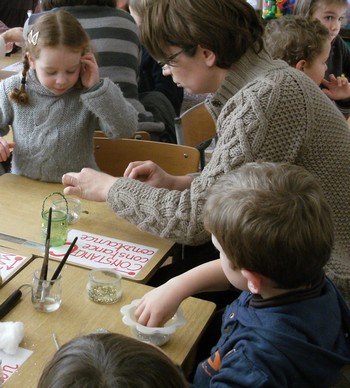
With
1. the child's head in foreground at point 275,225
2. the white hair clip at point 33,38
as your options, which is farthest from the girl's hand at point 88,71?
the child's head in foreground at point 275,225

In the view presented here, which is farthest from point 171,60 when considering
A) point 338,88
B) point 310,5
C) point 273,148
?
point 310,5

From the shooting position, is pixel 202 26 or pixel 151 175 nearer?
pixel 202 26

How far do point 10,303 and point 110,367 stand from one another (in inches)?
27.6

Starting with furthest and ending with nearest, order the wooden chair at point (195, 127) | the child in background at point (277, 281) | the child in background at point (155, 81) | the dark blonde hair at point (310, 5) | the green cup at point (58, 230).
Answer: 1. the child in background at point (155, 81)
2. the dark blonde hair at point (310, 5)
3. the wooden chair at point (195, 127)
4. the green cup at point (58, 230)
5. the child in background at point (277, 281)

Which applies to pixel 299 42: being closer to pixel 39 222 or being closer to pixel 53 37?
pixel 53 37

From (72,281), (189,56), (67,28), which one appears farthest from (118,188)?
(67,28)

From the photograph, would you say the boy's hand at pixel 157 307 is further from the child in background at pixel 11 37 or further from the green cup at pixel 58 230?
the child in background at pixel 11 37

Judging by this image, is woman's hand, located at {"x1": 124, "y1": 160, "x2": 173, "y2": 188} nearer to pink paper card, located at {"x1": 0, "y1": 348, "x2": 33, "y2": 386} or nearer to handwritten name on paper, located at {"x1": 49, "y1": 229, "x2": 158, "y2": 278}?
handwritten name on paper, located at {"x1": 49, "y1": 229, "x2": 158, "y2": 278}

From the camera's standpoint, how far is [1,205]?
5.93ft

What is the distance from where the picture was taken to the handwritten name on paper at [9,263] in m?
1.43

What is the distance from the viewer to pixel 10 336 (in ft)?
3.83

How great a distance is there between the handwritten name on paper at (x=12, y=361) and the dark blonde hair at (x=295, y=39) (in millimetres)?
1643

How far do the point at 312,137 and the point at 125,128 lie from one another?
887mm

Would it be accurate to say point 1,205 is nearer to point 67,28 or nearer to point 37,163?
point 37,163
